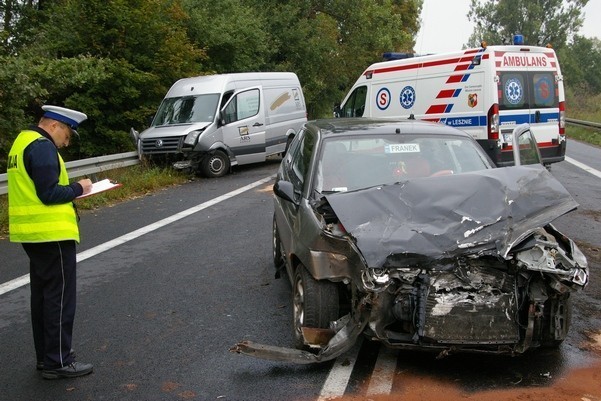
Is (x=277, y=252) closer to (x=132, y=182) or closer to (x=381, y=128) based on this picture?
(x=381, y=128)

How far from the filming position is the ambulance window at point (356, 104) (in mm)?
15430

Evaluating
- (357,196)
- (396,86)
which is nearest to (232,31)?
(396,86)

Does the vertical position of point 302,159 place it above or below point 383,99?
below

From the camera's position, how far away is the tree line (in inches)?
543

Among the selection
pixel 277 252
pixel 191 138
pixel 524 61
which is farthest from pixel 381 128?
pixel 191 138

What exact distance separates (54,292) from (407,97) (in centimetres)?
1081

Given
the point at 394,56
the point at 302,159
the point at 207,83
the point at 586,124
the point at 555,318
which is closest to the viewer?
the point at 555,318

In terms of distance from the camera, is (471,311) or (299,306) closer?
(471,311)

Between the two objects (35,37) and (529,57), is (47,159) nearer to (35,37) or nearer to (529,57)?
(529,57)

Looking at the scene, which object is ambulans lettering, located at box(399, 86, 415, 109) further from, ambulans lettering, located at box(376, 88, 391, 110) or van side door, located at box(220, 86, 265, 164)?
van side door, located at box(220, 86, 265, 164)

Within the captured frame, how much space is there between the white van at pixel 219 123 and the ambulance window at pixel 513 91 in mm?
5518

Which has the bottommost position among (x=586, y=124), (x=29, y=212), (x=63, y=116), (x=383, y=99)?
(x=586, y=124)

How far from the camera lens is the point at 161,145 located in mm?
15234

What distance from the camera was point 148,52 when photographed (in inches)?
674
